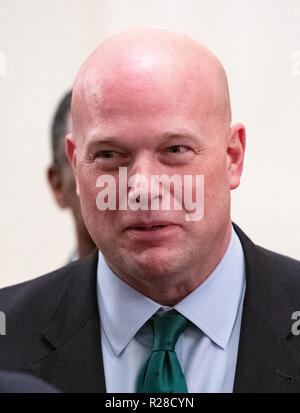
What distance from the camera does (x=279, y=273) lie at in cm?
152

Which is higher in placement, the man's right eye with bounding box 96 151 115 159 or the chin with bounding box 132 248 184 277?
the man's right eye with bounding box 96 151 115 159

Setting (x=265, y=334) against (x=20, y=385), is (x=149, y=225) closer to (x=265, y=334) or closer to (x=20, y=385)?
(x=265, y=334)

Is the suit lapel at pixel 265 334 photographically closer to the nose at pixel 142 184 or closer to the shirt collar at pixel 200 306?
the shirt collar at pixel 200 306

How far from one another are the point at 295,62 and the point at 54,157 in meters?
1.00

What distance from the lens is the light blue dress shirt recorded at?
4.54 feet

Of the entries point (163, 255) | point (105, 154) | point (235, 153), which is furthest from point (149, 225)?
point (235, 153)

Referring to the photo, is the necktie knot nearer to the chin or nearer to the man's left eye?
the chin

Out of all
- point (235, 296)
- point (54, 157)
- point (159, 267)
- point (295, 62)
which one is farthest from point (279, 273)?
point (295, 62)

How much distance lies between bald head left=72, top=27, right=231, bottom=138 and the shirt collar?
0.94ft

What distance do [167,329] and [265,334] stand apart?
181 millimetres

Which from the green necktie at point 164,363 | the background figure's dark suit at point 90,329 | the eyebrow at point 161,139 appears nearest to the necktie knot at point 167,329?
the green necktie at point 164,363

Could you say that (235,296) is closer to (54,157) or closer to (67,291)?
(67,291)

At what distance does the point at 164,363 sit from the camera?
4.43ft

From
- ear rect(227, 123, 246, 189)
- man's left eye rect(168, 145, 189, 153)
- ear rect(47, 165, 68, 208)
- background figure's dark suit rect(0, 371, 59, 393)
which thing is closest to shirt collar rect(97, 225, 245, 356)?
ear rect(227, 123, 246, 189)
